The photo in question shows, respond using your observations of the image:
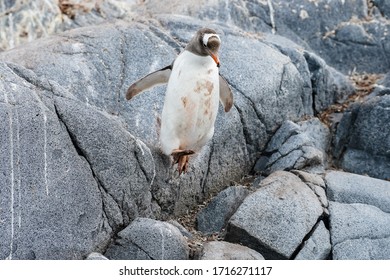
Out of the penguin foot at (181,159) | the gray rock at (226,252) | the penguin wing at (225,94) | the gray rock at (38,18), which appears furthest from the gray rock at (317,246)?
the gray rock at (38,18)

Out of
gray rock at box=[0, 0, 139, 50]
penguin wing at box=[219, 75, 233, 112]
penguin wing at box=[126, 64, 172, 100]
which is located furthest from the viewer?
gray rock at box=[0, 0, 139, 50]

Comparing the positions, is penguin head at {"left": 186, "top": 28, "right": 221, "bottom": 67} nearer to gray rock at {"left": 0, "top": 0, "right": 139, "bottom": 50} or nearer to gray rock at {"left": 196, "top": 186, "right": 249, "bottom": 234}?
gray rock at {"left": 196, "top": 186, "right": 249, "bottom": 234}

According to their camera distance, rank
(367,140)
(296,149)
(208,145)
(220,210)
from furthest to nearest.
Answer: (367,140) → (296,149) → (208,145) → (220,210)

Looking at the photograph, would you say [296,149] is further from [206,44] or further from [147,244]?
[147,244]

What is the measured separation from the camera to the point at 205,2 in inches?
343

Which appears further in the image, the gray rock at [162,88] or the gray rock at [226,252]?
the gray rock at [162,88]

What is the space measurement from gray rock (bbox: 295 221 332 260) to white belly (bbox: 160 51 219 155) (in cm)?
117

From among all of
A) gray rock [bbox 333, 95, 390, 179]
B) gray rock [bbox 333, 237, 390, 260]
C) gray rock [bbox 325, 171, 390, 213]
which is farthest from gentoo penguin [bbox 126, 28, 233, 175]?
gray rock [bbox 333, 95, 390, 179]

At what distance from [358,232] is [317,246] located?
1.28 ft

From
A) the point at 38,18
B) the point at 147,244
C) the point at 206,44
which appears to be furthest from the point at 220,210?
the point at 38,18

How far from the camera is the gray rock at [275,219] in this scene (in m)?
5.75

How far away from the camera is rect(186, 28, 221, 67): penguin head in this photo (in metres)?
5.77

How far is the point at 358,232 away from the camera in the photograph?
598 cm

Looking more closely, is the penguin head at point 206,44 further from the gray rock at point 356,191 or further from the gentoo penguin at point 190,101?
the gray rock at point 356,191
